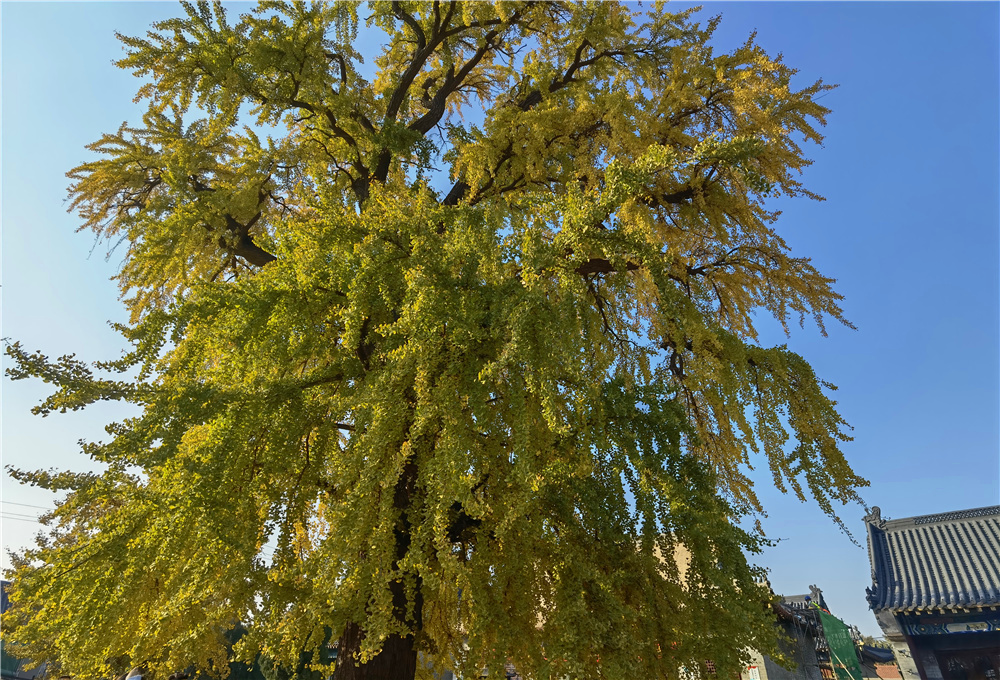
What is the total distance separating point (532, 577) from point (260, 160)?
8089mm

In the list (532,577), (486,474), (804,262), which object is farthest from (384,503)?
(804,262)

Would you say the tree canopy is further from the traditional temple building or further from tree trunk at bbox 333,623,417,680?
the traditional temple building

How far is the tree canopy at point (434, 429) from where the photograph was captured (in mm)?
4203

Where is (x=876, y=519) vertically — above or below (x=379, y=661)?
above

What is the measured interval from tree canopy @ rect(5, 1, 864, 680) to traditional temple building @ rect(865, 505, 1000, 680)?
540 inches

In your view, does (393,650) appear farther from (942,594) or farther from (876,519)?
(876,519)

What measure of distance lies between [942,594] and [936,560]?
125 inches

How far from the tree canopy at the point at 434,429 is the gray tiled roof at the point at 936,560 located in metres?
14.1

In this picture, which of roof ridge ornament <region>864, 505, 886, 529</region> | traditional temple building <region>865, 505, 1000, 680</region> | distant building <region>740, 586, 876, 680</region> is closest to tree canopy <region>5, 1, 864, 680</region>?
distant building <region>740, 586, 876, 680</region>

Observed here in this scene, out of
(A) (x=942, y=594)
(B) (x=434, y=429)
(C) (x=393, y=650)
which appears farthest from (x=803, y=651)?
(B) (x=434, y=429)

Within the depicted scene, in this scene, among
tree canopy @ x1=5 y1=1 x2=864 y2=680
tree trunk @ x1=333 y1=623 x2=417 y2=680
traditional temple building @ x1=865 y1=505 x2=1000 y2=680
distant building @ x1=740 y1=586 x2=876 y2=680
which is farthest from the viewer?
distant building @ x1=740 y1=586 x2=876 y2=680

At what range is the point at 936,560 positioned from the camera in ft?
59.6

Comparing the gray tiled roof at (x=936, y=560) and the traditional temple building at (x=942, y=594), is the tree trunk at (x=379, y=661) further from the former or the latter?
the gray tiled roof at (x=936, y=560)

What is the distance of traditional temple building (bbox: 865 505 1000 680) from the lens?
14.5 m
